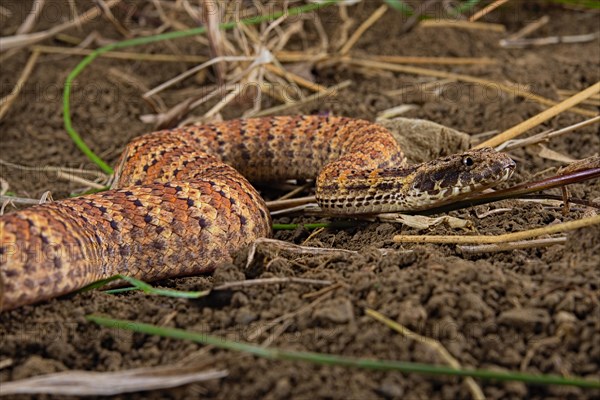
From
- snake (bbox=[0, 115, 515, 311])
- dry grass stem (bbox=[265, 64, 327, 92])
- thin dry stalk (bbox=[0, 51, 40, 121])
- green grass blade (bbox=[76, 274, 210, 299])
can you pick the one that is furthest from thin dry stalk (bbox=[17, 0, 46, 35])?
green grass blade (bbox=[76, 274, 210, 299])

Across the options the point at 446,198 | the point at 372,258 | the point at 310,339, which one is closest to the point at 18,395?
the point at 310,339

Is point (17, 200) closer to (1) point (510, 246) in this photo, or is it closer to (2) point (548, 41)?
(1) point (510, 246)

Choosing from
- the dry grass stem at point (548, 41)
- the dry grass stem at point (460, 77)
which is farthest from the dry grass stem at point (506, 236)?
the dry grass stem at point (548, 41)

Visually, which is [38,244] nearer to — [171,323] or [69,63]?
[171,323]

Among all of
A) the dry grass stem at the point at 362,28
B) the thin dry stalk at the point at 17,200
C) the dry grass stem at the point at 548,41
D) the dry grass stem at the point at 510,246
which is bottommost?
the dry grass stem at the point at 510,246

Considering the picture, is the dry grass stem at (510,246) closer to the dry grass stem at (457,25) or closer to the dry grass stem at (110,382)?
the dry grass stem at (110,382)

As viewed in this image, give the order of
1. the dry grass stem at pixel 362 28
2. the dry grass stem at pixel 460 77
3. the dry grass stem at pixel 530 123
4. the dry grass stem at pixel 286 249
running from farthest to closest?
the dry grass stem at pixel 362 28 → the dry grass stem at pixel 460 77 → the dry grass stem at pixel 530 123 → the dry grass stem at pixel 286 249
